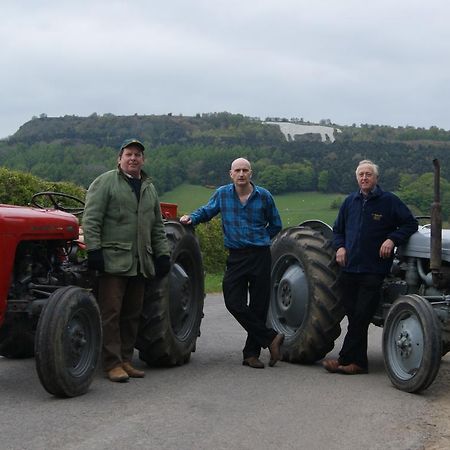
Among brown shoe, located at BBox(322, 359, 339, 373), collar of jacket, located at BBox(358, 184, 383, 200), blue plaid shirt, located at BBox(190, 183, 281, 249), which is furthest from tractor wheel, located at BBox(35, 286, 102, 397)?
collar of jacket, located at BBox(358, 184, 383, 200)

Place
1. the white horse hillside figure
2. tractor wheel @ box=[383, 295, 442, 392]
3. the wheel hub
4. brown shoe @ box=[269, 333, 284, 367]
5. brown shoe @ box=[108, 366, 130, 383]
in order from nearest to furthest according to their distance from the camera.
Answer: tractor wheel @ box=[383, 295, 442, 392] → brown shoe @ box=[108, 366, 130, 383] → the wheel hub → brown shoe @ box=[269, 333, 284, 367] → the white horse hillside figure

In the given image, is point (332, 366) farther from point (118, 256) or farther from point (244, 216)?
point (118, 256)

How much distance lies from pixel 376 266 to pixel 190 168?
50.8 m

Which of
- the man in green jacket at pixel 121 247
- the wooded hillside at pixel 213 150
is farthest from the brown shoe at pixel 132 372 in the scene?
the wooded hillside at pixel 213 150

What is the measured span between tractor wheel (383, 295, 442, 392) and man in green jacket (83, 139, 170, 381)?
207 cm

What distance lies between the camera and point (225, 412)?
5.79 meters

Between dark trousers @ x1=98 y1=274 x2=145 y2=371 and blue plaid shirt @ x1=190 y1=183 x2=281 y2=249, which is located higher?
blue plaid shirt @ x1=190 y1=183 x2=281 y2=249

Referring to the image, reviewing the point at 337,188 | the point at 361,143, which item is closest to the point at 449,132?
the point at 361,143

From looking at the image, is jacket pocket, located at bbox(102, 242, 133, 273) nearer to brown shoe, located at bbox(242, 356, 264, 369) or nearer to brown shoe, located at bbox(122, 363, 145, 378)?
brown shoe, located at bbox(122, 363, 145, 378)

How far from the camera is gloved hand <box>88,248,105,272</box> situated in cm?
672

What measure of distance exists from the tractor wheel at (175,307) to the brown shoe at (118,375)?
2.15 ft

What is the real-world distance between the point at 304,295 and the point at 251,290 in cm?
66

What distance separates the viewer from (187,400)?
20.1ft

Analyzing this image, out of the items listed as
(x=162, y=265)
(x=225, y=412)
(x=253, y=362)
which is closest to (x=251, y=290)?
(x=253, y=362)
